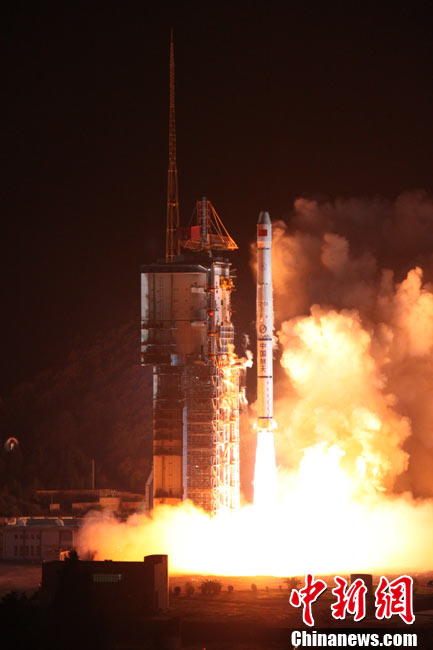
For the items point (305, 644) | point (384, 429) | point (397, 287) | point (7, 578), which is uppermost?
point (397, 287)

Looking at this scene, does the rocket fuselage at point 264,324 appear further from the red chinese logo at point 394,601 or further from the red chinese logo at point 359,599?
the red chinese logo at point 394,601

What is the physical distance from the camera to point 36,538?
90562mm

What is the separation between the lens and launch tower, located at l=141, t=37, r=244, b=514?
8600 cm

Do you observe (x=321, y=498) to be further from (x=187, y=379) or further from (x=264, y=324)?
(x=264, y=324)

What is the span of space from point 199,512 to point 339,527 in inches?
208

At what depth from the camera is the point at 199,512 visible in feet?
282

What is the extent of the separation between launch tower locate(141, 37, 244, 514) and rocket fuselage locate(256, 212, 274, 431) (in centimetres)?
214

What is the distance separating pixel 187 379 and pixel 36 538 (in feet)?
31.4

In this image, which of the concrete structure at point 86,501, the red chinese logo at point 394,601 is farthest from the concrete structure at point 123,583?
the concrete structure at point 86,501

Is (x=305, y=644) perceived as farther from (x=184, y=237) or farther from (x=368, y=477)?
(x=184, y=237)

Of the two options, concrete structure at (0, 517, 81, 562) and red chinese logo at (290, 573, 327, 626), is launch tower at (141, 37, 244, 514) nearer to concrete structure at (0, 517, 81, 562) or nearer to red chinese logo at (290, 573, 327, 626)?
concrete structure at (0, 517, 81, 562)

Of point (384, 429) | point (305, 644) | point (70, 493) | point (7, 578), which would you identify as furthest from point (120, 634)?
point (70, 493)

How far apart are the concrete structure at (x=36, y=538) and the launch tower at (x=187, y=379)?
16.0 feet

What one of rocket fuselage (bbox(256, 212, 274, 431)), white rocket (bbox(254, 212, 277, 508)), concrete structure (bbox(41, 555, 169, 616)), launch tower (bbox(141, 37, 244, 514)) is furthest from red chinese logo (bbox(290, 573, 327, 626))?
launch tower (bbox(141, 37, 244, 514))
